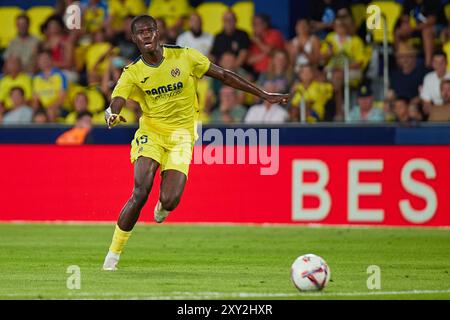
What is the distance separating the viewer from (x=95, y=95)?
21016mm

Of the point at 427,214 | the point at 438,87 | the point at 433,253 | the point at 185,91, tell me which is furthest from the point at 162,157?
the point at 438,87

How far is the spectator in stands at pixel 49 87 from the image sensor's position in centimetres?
2123

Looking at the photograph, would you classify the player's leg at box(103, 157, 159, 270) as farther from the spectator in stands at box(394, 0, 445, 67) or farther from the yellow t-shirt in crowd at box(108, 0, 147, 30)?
the yellow t-shirt in crowd at box(108, 0, 147, 30)

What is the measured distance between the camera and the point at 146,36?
12.0 m

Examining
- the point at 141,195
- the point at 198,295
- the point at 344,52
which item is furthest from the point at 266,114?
the point at 198,295

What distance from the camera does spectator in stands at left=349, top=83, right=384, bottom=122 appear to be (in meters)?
18.9

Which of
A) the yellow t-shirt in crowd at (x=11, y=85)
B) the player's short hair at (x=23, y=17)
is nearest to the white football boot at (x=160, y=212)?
the yellow t-shirt in crowd at (x=11, y=85)

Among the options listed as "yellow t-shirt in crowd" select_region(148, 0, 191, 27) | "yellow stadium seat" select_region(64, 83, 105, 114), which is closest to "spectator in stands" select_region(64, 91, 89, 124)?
"yellow stadium seat" select_region(64, 83, 105, 114)

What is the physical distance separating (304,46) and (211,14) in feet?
9.02

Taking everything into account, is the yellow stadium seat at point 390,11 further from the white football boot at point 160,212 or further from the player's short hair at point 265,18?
the white football boot at point 160,212

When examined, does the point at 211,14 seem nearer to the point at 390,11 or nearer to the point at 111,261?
the point at 390,11
